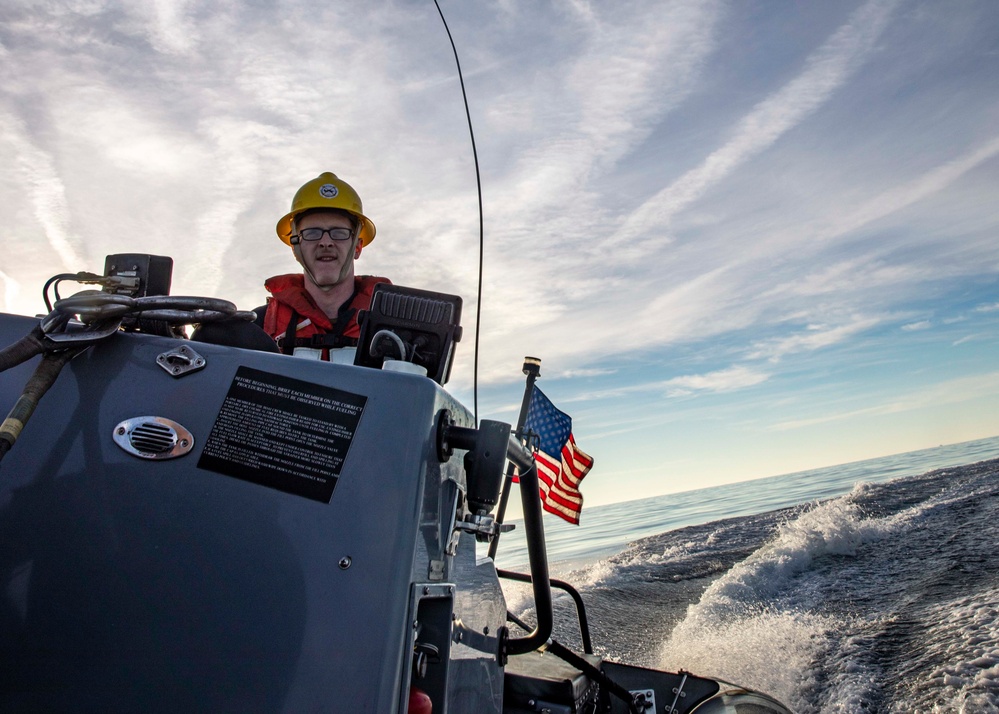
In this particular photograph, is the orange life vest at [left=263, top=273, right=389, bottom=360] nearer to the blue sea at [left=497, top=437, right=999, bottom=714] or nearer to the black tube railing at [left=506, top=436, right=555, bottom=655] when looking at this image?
the black tube railing at [left=506, top=436, right=555, bottom=655]

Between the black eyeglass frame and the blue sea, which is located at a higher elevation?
the black eyeglass frame

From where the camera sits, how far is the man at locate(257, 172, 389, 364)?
9.37 feet

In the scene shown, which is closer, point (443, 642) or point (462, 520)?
point (443, 642)

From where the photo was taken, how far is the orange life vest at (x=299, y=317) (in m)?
2.81

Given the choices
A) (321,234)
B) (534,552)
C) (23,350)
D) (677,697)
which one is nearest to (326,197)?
(321,234)

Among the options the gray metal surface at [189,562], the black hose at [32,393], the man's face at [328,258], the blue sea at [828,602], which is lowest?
the blue sea at [828,602]

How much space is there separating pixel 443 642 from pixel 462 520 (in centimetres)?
28

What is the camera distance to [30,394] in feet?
3.30

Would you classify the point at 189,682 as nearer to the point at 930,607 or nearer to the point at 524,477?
the point at 524,477

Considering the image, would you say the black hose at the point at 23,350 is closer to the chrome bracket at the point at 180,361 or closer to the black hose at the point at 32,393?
the black hose at the point at 32,393

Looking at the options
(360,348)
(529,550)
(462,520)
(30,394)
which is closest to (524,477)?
(529,550)

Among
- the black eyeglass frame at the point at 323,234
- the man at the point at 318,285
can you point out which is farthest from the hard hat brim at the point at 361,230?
the black eyeglass frame at the point at 323,234

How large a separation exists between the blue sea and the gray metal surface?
3.82 meters

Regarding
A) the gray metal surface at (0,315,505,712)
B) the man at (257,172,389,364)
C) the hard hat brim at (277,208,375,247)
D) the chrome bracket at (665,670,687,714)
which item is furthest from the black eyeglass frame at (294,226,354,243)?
the chrome bracket at (665,670,687,714)
